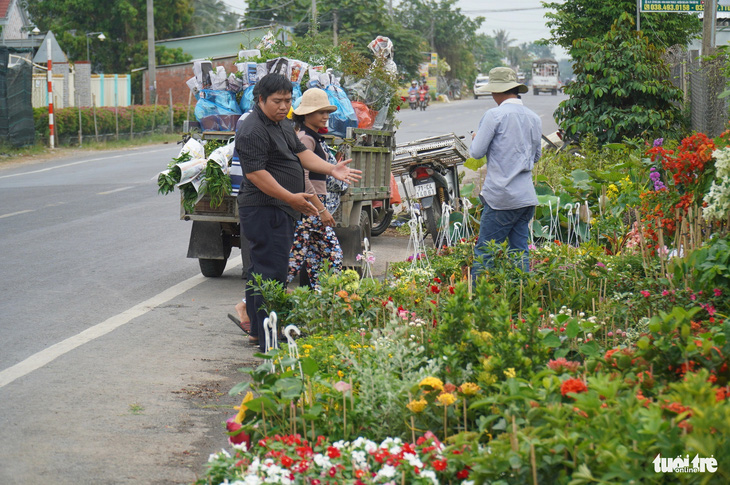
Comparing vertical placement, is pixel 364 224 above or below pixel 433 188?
below

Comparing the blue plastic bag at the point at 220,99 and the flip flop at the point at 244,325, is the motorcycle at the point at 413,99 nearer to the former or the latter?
the blue plastic bag at the point at 220,99

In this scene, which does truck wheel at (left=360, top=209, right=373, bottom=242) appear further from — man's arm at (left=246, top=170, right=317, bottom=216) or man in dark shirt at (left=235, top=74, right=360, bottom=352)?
man's arm at (left=246, top=170, right=317, bottom=216)

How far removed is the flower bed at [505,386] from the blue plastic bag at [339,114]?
155 inches

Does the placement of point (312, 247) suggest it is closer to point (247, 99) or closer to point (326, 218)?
point (326, 218)

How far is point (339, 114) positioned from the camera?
372 inches

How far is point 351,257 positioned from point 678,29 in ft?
44.0

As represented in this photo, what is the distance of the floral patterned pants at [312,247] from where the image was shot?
22.9ft

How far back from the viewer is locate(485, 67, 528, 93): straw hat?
22.3 ft

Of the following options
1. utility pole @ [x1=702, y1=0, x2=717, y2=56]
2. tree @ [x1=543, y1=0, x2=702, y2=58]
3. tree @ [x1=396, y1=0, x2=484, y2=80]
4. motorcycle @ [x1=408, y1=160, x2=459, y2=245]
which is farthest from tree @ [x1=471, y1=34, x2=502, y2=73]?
motorcycle @ [x1=408, y1=160, x2=459, y2=245]

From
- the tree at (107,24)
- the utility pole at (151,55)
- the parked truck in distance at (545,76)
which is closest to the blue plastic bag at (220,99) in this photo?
the utility pole at (151,55)

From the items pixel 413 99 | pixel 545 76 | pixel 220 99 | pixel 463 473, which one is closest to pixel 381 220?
pixel 220 99

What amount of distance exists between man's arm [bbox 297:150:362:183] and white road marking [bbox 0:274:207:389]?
81.8 inches

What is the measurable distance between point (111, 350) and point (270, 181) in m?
1.74

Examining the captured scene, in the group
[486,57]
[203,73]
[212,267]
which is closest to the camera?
[212,267]
